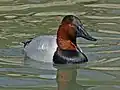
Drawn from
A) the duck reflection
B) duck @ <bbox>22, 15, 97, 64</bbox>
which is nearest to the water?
the duck reflection

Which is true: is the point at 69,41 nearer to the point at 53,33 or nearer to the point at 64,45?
the point at 64,45

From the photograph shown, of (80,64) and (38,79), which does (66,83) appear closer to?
(38,79)

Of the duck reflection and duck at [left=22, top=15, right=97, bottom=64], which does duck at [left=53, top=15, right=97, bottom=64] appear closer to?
duck at [left=22, top=15, right=97, bottom=64]

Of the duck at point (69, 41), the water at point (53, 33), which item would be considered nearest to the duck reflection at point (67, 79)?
the water at point (53, 33)

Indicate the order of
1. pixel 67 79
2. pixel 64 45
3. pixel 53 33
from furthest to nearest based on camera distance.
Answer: pixel 53 33
pixel 64 45
pixel 67 79

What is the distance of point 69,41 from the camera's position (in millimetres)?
10211

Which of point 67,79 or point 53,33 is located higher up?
point 53,33

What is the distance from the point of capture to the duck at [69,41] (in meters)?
10.0

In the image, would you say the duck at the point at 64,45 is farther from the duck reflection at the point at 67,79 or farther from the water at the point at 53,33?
the duck reflection at the point at 67,79

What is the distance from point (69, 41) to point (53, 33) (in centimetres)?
190

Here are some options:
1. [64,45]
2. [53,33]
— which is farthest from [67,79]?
[53,33]

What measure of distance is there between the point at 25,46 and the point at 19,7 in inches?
171

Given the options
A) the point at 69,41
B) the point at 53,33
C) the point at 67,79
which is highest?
the point at 69,41

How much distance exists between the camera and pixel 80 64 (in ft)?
32.8
